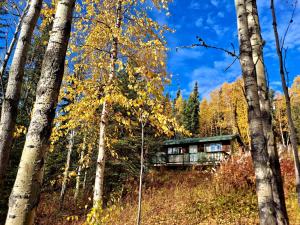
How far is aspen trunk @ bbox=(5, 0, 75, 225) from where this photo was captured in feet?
4.68

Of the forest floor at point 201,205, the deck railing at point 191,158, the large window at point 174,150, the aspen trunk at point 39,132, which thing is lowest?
the forest floor at point 201,205

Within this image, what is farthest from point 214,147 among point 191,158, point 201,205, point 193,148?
point 201,205

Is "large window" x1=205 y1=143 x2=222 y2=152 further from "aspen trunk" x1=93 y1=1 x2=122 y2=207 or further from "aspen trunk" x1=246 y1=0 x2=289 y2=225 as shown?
"aspen trunk" x1=246 y1=0 x2=289 y2=225

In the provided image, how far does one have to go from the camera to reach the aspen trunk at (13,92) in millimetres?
2516

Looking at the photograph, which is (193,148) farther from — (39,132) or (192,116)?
(39,132)

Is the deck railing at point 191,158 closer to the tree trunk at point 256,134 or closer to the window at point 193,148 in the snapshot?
the window at point 193,148

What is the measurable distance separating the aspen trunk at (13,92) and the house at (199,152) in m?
14.5

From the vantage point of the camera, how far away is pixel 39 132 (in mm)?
1562

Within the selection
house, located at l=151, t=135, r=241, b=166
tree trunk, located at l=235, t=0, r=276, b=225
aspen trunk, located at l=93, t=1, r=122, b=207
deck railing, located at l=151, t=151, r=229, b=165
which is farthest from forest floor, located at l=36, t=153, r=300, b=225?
house, located at l=151, t=135, r=241, b=166

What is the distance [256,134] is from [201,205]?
24.3ft

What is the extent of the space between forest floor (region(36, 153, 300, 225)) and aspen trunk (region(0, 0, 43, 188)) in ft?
15.5

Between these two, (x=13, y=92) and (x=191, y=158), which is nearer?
(x=13, y=92)

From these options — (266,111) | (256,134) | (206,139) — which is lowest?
(256,134)

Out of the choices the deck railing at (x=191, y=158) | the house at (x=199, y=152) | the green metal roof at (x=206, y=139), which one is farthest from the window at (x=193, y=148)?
the deck railing at (x=191, y=158)
